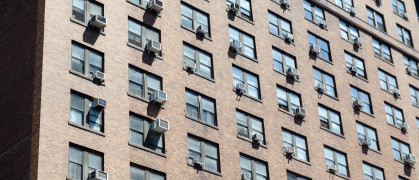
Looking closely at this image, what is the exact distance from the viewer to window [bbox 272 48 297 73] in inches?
2284

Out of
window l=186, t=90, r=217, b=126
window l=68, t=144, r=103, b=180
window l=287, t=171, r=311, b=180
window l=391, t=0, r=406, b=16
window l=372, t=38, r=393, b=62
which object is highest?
window l=391, t=0, r=406, b=16

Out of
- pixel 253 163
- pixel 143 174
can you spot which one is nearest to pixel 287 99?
pixel 253 163

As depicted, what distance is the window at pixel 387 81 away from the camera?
218 ft

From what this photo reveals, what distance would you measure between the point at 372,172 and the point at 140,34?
19522 mm

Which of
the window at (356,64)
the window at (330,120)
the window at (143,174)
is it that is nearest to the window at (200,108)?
the window at (143,174)

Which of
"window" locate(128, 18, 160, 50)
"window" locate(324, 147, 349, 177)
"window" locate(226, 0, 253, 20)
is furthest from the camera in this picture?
"window" locate(226, 0, 253, 20)

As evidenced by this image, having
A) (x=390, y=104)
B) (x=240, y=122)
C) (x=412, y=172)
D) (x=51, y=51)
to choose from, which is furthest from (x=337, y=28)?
(x=51, y=51)

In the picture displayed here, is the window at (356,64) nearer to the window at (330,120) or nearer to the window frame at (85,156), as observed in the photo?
the window at (330,120)

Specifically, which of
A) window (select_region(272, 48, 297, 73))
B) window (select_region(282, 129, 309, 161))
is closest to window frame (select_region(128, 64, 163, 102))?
window (select_region(282, 129, 309, 161))

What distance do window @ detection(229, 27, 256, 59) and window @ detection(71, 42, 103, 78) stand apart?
38.3 feet

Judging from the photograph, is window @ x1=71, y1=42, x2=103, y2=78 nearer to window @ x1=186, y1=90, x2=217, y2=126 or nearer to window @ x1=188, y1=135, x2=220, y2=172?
window @ x1=186, y1=90, x2=217, y2=126

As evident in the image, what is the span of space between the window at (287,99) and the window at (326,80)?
299 centimetres

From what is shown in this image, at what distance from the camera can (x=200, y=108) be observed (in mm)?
50969

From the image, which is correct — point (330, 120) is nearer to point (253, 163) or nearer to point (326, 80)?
point (326, 80)
